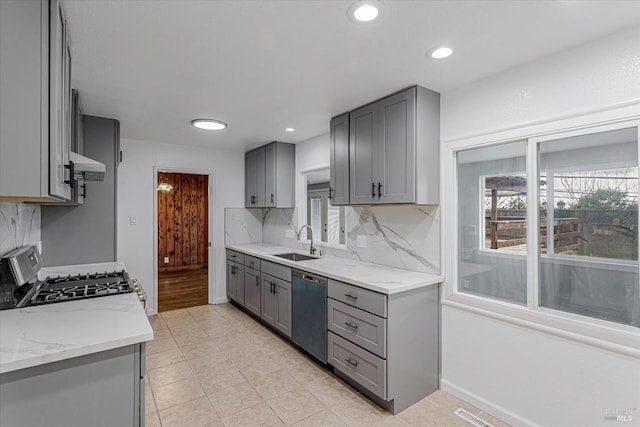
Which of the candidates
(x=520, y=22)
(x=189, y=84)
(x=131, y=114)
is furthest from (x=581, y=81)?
(x=131, y=114)

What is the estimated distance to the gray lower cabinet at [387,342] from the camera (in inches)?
85.1

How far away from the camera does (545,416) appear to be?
1.90 metres

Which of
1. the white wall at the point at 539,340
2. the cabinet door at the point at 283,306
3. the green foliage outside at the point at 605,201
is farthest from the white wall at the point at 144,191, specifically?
the green foliage outside at the point at 605,201

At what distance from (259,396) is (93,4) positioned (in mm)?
2596

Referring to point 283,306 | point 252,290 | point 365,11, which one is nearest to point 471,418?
point 283,306

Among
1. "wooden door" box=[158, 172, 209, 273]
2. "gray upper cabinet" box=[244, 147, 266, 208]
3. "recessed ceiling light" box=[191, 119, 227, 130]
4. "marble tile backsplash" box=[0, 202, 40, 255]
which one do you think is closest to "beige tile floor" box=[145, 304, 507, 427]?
"marble tile backsplash" box=[0, 202, 40, 255]

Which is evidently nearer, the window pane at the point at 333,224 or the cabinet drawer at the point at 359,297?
the cabinet drawer at the point at 359,297

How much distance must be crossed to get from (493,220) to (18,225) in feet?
11.0

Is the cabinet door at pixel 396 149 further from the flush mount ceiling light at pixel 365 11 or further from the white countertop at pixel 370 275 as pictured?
the flush mount ceiling light at pixel 365 11

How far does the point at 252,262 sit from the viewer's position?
13.0 feet

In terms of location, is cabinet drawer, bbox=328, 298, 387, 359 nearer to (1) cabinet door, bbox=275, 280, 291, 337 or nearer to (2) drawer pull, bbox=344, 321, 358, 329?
(2) drawer pull, bbox=344, 321, 358, 329

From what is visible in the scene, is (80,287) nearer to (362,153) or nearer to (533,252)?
(362,153)

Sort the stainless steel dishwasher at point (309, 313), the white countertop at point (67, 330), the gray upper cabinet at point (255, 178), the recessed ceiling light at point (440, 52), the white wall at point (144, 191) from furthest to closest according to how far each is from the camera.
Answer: the gray upper cabinet at point (255, 178) → the white wall at point (144, 191) → the stainless steel dishwasher at point (309, 313) → the recessed ceiling light at point (440, 52) → the white countertop at point (67, 330)

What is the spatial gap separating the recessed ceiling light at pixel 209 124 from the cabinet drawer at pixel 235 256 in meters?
1.72
